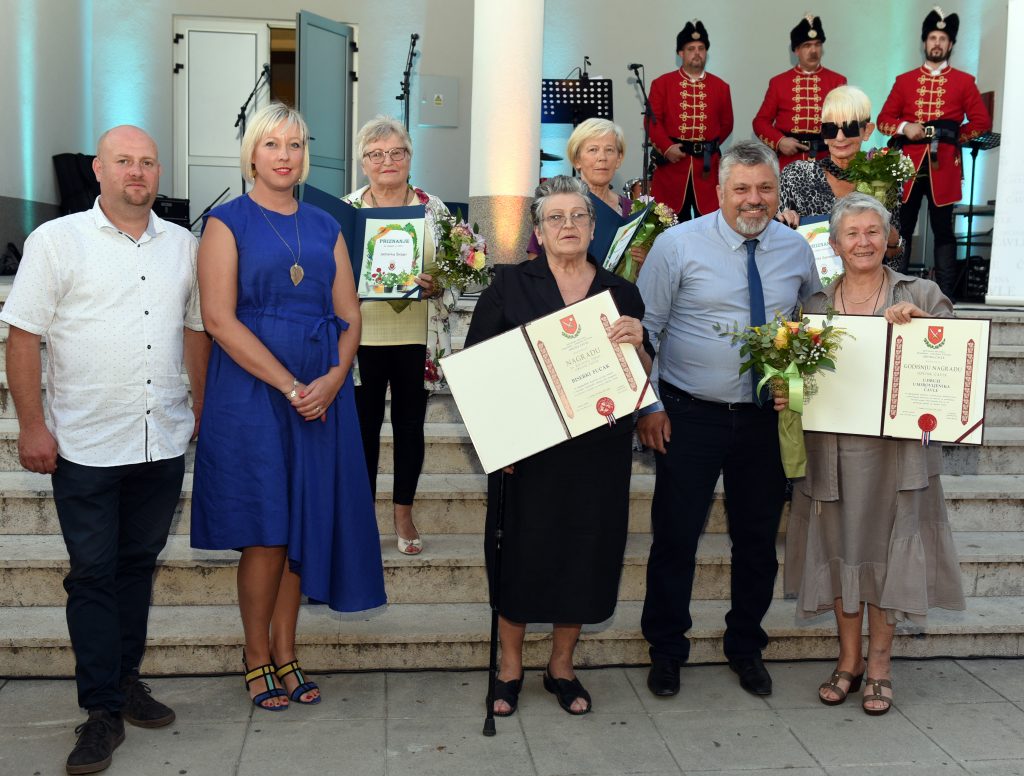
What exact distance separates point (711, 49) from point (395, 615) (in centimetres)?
940

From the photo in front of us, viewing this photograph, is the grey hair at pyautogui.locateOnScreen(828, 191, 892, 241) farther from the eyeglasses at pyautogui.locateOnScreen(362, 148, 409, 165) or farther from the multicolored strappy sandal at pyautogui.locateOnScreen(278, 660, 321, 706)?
the multicolored strappy sandal at pyautogui.locateOnScreen(278, 660, 321, 706)

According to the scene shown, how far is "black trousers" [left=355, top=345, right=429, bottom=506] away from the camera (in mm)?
4469

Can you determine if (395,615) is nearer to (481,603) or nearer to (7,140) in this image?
(481,603)

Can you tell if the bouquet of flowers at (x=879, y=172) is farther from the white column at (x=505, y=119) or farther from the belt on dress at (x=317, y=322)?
the white column at (x=505, y=119)

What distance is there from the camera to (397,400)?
4.55 metres

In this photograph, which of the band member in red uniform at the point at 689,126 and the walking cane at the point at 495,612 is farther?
the band member in red uniform at the point at 689,126

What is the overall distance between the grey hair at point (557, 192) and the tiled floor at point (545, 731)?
5.65 feet

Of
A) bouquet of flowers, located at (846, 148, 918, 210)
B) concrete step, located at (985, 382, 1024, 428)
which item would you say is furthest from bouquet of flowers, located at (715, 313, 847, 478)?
concrete step, located at (985, 382, 1024, 428)

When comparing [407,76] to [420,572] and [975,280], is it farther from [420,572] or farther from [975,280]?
[420,572]

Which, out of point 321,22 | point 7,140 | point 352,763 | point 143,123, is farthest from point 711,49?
point 352,763

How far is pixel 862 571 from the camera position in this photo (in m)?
3.87

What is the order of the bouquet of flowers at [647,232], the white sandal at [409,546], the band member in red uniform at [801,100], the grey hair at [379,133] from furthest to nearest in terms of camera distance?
the band member in red uniform at [801,100] < the white sandal at [409,546] < the grey hair at [379,133] < the bouquet of flowers at [647,232]

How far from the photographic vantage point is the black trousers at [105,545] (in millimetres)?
3330

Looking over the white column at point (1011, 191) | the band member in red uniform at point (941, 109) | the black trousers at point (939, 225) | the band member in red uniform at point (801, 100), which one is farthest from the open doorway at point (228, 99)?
the white column at point (1011, 191)
